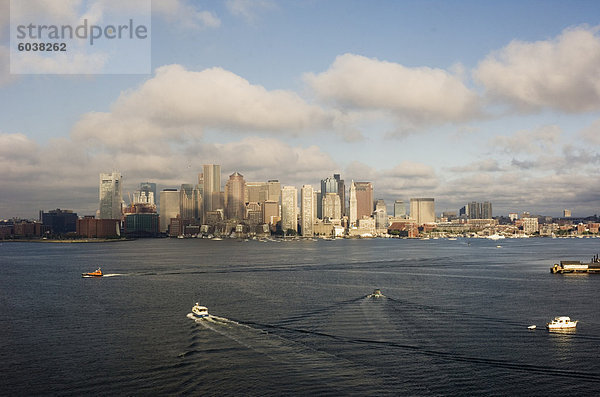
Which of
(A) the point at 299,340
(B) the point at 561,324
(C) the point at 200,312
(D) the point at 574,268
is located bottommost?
(D) the point at 574,268

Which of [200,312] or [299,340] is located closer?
[299,340]

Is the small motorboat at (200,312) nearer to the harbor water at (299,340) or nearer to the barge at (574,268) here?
the harbor water at (299,340)

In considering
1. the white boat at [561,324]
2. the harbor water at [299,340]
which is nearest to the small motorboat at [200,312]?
the harbor water at [299,340]


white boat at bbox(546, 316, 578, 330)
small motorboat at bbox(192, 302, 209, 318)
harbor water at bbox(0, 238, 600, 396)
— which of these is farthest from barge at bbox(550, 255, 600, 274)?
small motorboat at bbox(192, 302, 209, 318)

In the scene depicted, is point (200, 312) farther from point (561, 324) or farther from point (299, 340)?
point (561, 324)

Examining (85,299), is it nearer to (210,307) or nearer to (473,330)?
(210,307)

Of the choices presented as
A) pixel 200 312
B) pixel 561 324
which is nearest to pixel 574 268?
pixel 561 324

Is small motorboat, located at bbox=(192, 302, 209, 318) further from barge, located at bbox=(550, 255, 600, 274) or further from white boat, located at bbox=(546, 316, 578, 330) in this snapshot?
barge, located at bbox=(550, 255, 600, 274)

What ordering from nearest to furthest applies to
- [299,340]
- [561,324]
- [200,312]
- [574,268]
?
[299,340] < [561,324] < [200,312] < [574,268]

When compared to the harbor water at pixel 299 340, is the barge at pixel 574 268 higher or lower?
lower
